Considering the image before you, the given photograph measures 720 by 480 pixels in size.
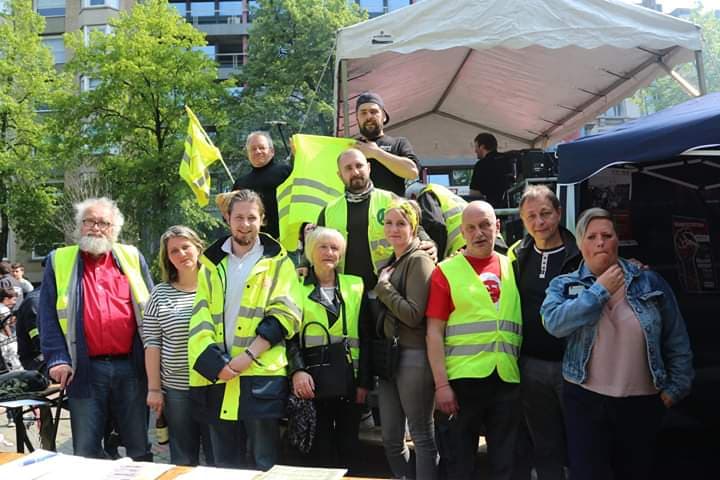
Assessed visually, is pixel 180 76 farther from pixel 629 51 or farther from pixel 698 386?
pixel 698 386

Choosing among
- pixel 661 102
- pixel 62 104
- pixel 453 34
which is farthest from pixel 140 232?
pixel 661 102

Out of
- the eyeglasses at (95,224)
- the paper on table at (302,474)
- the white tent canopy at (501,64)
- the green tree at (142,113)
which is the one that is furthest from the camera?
the green tree at (142,113)

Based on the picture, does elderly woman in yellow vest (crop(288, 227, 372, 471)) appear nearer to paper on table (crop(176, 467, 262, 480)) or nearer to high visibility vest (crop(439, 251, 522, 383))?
high visibility vest (crop(439, 251, 522, 383))

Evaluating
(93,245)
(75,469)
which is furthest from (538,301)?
(93,245)

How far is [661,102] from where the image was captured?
75.9 feet

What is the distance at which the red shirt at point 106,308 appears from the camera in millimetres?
3449

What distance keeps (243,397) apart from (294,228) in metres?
1.50

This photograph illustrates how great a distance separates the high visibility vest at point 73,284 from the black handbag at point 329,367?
100 centimetres

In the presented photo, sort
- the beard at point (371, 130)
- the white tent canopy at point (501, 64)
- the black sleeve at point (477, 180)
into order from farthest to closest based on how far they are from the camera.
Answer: the black sleeve at point (477, 180) < the white tent canopy at point (501, 64) < the beard at point (371, 130)

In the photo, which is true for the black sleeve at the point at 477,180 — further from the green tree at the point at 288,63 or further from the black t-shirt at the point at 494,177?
the green tree at the point at 288,63

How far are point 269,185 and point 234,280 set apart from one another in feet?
5.03

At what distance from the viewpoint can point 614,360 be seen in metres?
2.78

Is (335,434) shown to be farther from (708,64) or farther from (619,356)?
(708,64)

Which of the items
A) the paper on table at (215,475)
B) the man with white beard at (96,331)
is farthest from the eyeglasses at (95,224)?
the paper on table at (215,475)
